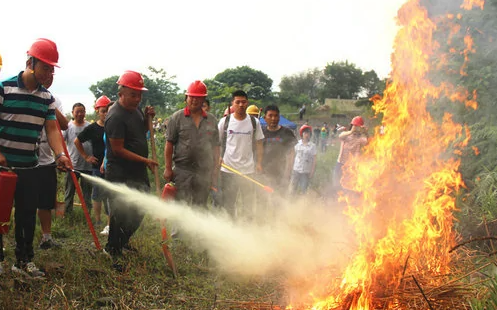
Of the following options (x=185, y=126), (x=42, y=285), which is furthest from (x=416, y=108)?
(x=42, y=285)

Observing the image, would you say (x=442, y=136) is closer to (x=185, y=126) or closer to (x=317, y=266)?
(x=317, y=266)

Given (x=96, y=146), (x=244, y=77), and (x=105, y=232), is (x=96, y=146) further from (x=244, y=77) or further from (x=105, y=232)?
(x=244, y=77)

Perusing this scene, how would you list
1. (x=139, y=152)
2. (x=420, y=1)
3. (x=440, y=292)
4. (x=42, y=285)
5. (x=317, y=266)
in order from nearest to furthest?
1. (x=440, y=292)
2. (x=42, y=285)
3. (x=317, y=266)
4. (x=139, y=152)
5. (x=420, y=1)

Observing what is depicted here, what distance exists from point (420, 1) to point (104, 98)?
16.9ft

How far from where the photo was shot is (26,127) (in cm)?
398

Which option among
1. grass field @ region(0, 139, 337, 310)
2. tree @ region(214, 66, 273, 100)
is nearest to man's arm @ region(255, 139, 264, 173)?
grass field @ region(0, 139, 337, 310)

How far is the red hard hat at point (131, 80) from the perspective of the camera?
4492mm

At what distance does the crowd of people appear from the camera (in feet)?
13.0

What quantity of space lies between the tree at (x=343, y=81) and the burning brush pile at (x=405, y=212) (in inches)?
2583

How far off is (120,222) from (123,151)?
830mm

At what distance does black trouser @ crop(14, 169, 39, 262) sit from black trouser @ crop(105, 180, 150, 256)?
83 cm

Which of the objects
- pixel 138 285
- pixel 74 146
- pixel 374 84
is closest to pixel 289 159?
pixel 74 146

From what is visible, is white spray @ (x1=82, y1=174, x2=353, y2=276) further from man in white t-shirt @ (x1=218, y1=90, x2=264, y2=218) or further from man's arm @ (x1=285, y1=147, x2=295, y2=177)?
man's arm @ (x1=285, y1=147, x2=295, y2=177)

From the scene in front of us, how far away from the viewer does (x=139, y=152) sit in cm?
475
